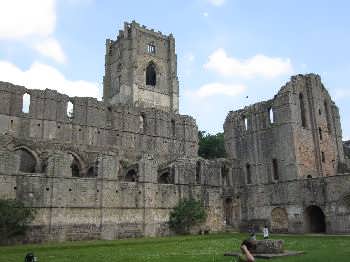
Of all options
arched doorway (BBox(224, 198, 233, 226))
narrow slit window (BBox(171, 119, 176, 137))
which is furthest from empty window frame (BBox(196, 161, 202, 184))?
narrow slit window (BBox(171, 119, 176, 137))

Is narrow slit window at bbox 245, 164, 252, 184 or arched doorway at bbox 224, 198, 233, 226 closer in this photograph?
arched doorway at bbox 224, 198, 233, 226

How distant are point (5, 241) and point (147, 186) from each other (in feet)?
36.1

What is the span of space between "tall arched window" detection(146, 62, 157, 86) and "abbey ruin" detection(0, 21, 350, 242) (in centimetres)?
1416

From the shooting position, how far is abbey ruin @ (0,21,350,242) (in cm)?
2805

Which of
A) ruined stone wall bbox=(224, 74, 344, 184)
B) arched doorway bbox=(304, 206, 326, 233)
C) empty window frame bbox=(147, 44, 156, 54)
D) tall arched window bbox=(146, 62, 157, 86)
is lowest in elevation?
arched doorway bbox=(304, 206, 326, 233)

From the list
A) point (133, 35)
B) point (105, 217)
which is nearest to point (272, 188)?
point (105, 217)

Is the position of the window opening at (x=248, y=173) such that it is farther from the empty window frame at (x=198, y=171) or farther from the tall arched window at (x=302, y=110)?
the tall arched window at (x=302, y=110)

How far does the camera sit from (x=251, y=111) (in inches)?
1630

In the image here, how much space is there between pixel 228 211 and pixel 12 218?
20.6 metres

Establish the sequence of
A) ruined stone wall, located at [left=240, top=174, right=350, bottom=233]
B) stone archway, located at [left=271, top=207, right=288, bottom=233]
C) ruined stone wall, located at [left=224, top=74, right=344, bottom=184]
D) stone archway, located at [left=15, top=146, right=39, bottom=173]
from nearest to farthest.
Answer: ruined stone wall, located at [left=240, top=174, right=350, bottom=233], stone archway, located at [left=15, top=146, right=39, bottom=173], stone archway, located at [left=271, top=207, right=288, bottom=233], ruined stone wall, located at [left=224, top=74, right=344, bottom=184]

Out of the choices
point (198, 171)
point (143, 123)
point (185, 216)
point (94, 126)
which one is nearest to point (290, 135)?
point (198, 171)

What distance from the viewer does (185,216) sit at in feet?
107

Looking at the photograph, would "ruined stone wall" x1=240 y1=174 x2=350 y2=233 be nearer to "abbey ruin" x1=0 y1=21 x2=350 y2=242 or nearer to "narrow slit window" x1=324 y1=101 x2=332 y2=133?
"abbey ruin" x1=0 y1=21 x2=350 y2=242

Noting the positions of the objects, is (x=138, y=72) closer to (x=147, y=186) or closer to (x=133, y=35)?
(x=133, y=35)
